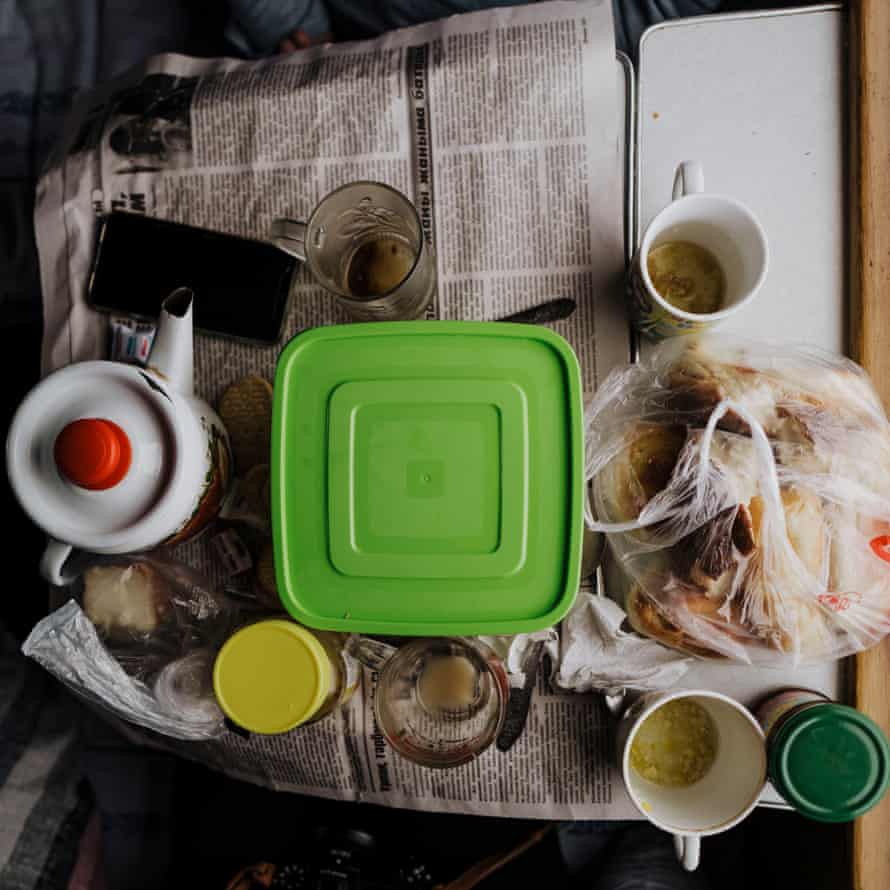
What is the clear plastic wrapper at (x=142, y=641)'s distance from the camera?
0.62 m

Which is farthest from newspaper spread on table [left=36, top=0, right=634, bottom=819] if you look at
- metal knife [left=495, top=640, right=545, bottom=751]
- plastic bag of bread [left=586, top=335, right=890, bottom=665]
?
plastic bag of bread [left=586, top=335, right=890, bottom=665]

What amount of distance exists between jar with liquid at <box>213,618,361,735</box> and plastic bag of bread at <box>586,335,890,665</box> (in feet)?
0.78

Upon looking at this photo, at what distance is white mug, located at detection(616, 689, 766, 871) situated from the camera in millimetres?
581

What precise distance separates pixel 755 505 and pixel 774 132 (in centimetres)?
34

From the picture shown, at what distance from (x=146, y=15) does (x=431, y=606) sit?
0.78 metres

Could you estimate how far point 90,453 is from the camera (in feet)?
1.57

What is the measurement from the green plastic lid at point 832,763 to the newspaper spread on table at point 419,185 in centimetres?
16

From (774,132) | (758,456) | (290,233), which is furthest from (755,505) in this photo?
(290,233)

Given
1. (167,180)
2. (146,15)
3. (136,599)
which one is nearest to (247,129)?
(167,180)

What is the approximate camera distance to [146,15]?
2.86ft

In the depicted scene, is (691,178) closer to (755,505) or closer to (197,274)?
(755,505)

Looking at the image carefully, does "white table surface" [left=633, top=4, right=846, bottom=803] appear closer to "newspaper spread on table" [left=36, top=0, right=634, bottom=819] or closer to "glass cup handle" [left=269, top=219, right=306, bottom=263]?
"newspaper spread on table" [left=36, top=0, right=634, bottom=819]

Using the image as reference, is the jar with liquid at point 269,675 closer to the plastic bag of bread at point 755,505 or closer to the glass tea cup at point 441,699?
the glass tea cup at point 441,699

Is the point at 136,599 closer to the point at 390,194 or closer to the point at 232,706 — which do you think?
the point at 232,706
